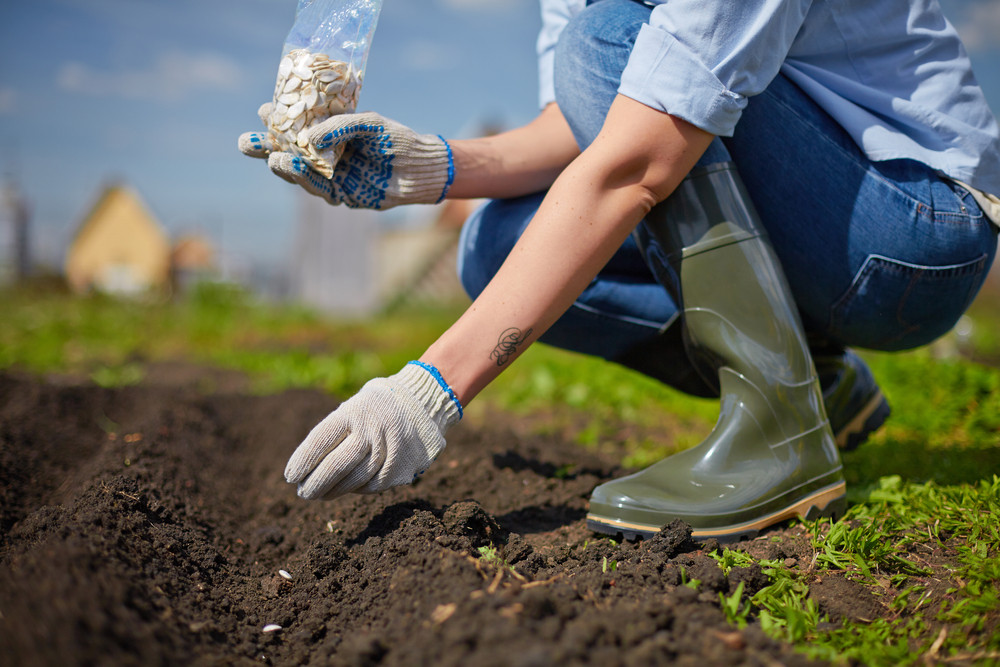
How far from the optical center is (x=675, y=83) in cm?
111

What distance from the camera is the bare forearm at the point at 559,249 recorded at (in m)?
1.13

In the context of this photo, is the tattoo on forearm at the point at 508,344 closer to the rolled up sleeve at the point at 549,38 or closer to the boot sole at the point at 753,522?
the boot sole at the point at 753,522

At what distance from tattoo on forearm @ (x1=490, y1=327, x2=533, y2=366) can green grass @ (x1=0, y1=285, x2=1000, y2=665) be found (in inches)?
15.8

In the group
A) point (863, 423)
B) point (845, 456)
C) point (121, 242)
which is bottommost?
point (121, 242)

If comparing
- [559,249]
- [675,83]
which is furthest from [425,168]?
[675,83]

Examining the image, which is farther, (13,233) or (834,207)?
(13,233)

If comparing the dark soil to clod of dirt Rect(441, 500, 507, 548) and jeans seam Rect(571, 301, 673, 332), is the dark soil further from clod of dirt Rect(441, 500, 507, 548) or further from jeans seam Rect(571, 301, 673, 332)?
jeans seam Rect(571, 301, 673, 332)

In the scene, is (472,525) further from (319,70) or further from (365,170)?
(319,70)

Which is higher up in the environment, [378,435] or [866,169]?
[866,169]

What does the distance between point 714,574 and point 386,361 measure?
2787 millimetres

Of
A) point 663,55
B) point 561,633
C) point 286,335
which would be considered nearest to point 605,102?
point 663,55

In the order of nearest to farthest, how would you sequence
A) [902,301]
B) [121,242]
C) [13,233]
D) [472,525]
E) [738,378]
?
[472,525] → [738,378] → [902,301] → [13,233] → [121,242]

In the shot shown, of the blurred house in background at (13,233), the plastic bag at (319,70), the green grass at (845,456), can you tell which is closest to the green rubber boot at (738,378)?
the green grass at (845,456)

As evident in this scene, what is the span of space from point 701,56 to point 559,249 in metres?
0.40
